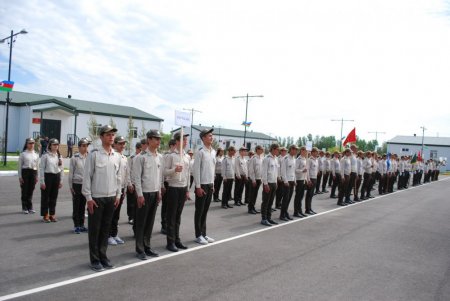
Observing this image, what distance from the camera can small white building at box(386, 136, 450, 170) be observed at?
8012cm

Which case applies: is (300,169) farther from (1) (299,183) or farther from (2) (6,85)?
(2) (6,85)

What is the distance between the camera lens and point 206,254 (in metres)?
6.57

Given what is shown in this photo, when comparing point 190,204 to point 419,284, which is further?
point 190,204

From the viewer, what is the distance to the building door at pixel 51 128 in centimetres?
3681

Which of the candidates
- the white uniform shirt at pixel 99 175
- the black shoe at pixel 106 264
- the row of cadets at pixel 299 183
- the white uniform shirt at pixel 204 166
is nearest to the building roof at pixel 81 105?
the row of cadets at pixel 299 183

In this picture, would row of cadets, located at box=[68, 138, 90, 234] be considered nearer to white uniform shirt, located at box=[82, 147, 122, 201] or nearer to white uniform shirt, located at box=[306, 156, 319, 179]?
white uniform shirt, located at box=[82, 147, 122, 201]

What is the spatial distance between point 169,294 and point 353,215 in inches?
352

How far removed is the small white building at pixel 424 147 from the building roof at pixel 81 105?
58236mm

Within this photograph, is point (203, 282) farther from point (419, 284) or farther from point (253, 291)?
point (419, 284)

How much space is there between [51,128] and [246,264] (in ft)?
120

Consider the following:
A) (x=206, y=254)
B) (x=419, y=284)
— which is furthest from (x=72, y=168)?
(x=419, y=284)

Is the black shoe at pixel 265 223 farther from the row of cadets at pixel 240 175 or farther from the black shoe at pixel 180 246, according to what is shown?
the row of cadets at pixel 240 175

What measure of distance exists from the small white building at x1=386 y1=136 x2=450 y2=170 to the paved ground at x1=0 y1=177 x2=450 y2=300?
259 feet

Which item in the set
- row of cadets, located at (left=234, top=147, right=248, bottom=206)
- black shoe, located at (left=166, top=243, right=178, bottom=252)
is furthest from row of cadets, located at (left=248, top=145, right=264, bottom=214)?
black shoe, located at (left=166, top=243, right=178, bottom=252)
